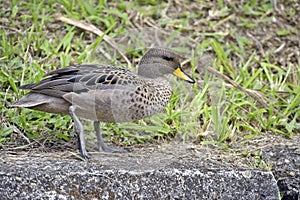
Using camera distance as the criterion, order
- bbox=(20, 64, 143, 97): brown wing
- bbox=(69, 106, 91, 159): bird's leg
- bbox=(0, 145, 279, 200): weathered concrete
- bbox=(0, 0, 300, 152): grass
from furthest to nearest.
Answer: bbox=(0, 0, 300, 152): grass < bbox=(20, 64, 143, 97): brown wing < bbox=(69, 106, 91, 159): bird's leg < bbox=(0, 145, 279, 200): weathered concrete

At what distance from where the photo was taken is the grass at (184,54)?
5016 millimetres

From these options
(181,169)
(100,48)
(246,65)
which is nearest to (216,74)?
(246,65)

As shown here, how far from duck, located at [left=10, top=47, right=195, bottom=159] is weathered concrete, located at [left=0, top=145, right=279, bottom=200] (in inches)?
10.7

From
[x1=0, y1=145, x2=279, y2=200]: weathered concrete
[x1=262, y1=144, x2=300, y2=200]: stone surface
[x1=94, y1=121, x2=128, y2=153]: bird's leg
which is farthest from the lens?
[x1=262, y1=144, x2=300, y2=200]: stone surface

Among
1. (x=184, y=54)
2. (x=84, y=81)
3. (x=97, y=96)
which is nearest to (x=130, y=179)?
(x=97, y=96)

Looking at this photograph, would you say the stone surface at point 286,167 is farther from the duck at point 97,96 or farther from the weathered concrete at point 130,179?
the duck at point 97,96

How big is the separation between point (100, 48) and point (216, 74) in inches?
44.9

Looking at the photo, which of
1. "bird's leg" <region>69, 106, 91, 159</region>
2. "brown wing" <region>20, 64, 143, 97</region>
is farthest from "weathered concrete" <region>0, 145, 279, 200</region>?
"brown wing" <region>20, 64, 143, 97</region>

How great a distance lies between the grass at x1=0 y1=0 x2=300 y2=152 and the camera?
5.02 metres

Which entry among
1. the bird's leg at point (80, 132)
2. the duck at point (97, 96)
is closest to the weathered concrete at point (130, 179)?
the bird's leg at point (80, 132)

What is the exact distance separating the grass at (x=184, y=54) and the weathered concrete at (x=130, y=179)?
55cm

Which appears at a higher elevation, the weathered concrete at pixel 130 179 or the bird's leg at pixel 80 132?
the bird's leg at pixel 80 132

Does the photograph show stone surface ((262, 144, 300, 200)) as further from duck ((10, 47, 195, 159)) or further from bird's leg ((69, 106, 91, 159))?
bird's leg ((69, 106, 91, 159))

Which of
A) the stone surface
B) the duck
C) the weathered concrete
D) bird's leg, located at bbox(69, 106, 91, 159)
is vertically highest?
the duck
